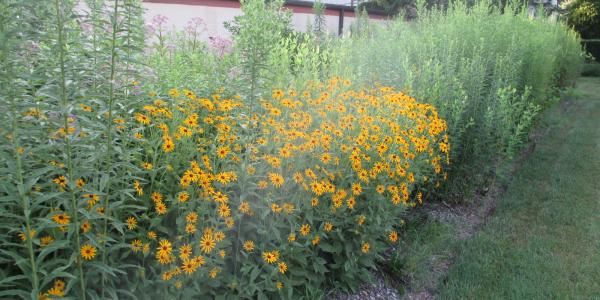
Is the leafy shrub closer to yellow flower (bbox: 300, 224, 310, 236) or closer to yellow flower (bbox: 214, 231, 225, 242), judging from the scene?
yellow flower (bbox: 300, 224, 310, 236)

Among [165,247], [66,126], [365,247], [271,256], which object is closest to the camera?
[66,126]

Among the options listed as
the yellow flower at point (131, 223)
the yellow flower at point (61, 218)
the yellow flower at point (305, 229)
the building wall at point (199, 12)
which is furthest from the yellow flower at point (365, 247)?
the building wall at point (199, 12)

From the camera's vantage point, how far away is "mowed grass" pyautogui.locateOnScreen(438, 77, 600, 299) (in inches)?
143

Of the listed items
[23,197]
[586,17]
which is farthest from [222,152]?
[586,17]

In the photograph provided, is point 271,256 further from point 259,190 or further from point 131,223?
point 131,223

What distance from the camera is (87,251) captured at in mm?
1958

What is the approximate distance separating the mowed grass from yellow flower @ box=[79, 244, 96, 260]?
238 centimetres

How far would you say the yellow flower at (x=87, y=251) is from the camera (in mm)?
1938

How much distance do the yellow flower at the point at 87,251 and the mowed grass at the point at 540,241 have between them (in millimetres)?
2384

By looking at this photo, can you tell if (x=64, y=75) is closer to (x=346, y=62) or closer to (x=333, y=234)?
(x=333, y=234)

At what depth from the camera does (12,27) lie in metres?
1.84

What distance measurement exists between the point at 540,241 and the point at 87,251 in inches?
154

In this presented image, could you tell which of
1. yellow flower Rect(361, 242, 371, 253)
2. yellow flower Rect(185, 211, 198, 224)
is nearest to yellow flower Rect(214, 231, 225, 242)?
yellow flower Rect(185, 211, 198, 224)

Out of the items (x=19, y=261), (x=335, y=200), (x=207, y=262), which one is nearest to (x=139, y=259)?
(x=207, y=262)
